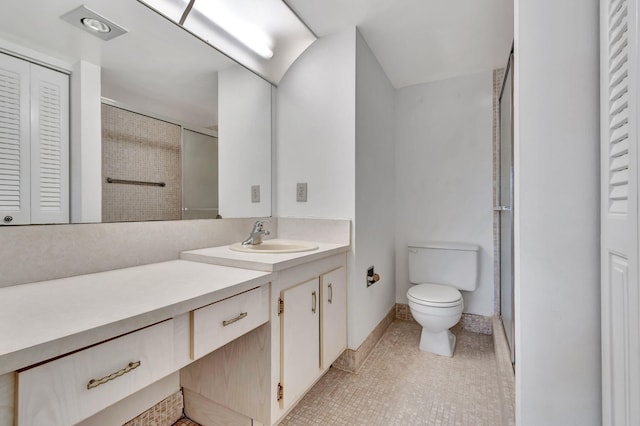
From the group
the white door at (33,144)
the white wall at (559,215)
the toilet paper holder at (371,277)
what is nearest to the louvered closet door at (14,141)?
the white door at (33,144)

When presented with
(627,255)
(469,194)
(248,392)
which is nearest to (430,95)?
(469,194)

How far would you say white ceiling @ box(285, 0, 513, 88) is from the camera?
5.27ft

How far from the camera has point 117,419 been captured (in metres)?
1.15

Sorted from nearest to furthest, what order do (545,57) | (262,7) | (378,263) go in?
(545,57) < (262,7) < (378,263)

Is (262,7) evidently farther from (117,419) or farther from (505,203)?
(117,419)

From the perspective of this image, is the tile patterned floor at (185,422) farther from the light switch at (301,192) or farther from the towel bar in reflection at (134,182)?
the light switch at (301,192)

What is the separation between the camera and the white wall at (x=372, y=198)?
1.79 m

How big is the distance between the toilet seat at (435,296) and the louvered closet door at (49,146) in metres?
1.93

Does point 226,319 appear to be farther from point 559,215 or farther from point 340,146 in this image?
point 340,146

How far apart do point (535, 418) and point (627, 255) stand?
0.55 m

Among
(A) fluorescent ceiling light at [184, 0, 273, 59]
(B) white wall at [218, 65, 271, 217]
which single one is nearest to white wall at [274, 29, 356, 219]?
(B) white wall at [218, 65, 271, 217]

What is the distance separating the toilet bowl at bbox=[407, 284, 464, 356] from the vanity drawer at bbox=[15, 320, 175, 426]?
1.59 m

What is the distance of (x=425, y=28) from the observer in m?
1.81

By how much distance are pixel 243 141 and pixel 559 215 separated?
1633mm
